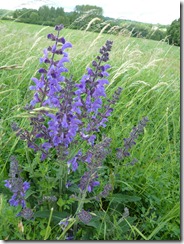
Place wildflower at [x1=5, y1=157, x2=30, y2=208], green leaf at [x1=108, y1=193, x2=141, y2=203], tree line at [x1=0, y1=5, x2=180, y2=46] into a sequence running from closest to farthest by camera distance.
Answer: wildflower at [x1=5, y1=157, x2=30, y2=208] → green leaf at [x1=108, y1=193, x2=141, y2=203] → tree line at [x1=0, y1=5, x2=180, y2=46]

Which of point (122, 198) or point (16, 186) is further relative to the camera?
point (122, 198)

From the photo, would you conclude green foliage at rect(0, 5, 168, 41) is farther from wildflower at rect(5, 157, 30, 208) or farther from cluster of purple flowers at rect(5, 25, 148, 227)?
wildflower at rect(5, 157, 30, 208)

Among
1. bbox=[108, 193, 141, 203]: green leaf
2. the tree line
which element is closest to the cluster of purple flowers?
bbox=[108, 193, 141, 203]: green leaf

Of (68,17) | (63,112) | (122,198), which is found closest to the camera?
(63,112)

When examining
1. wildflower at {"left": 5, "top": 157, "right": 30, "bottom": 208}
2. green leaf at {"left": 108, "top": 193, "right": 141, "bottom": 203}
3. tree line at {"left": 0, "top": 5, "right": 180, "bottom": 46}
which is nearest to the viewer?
wildflower at {"left": 5, "top": 157, "right": 30, "bottom": 208}

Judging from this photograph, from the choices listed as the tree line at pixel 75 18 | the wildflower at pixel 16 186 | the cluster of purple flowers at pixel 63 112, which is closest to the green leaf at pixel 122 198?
the cluster of purple flowers at pixel 63 112

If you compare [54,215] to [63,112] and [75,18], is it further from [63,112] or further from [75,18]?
[75,18]

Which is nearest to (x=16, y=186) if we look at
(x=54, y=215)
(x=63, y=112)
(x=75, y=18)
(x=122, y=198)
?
(x=54, y=215)

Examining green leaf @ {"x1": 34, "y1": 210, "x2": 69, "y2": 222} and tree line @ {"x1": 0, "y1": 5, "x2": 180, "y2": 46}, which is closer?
green leaf @ {"x1": 34, "y1": 210, "x2": 69, "y2": 222}

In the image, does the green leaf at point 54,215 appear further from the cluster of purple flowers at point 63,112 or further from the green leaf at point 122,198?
the green leaf at point 122,198

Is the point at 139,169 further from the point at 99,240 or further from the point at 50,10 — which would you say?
the point at 50,10

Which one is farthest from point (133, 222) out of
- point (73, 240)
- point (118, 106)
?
point (118, 106)

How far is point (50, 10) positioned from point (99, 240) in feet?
5.97

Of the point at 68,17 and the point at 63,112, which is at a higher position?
the point at 68,17
